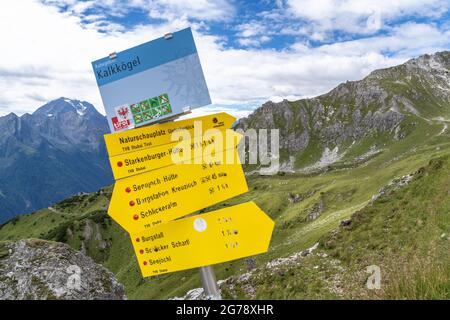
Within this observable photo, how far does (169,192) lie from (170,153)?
0.79m

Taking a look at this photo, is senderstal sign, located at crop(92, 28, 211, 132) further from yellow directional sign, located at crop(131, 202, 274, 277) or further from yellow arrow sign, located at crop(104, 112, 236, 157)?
yellow directional sign, located at crop(131, 202, 274, 277)

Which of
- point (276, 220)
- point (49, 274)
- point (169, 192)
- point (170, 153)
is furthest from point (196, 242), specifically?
point (276, 220)

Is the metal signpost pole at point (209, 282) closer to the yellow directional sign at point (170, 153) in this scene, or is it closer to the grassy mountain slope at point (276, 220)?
the yellow directional sign at point (170, 153)

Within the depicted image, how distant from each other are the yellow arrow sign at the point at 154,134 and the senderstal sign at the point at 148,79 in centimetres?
18

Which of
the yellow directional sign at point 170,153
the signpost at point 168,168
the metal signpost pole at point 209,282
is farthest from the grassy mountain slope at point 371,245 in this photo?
the yellow directional sign at point 170,153

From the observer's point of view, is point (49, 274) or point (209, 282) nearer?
point (209, 282)

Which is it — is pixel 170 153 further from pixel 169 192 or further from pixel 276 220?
pixel 276 220

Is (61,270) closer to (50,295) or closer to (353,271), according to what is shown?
(50,295)

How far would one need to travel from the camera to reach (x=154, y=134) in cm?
727

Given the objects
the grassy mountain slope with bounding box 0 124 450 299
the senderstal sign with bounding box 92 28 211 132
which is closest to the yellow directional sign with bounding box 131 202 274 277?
the senderstal sign with bounding box 92 28 211 132

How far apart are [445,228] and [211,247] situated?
1916 cm

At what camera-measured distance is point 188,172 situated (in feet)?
23.7

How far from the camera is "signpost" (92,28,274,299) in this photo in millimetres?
7070
